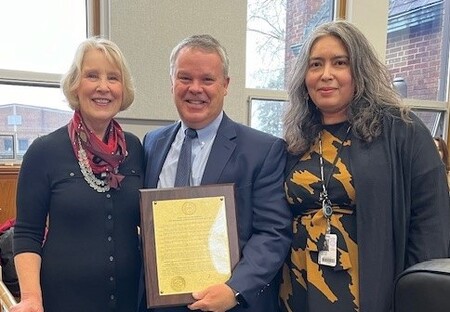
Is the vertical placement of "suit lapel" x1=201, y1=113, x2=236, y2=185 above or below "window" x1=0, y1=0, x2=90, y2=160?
below

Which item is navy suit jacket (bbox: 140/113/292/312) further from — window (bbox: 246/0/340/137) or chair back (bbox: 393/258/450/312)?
window (bbox: 246/0/340/137)

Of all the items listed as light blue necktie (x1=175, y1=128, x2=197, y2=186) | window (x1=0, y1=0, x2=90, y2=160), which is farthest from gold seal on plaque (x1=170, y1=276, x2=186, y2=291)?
window (x1=0, y1=0, x2=90, y2=160)

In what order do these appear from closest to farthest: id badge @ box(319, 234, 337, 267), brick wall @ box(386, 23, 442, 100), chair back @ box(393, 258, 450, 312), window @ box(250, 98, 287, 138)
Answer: chair back @ box(393, 258, 450, 312)
id badge @ box(319, 234, 337, 267)
window @ box(250, 98, 287, 138)
brick wall @ box(386, 23, 442, 100)

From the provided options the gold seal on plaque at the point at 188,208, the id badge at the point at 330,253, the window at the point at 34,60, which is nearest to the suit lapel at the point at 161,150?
the gold seal on plaque at the point at 188,208

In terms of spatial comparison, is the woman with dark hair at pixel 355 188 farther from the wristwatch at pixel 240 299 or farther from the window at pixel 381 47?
the window at pixel 381 47

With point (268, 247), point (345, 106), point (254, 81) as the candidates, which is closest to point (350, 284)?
point (268, 247)

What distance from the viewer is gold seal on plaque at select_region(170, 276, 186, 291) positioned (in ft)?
4.20

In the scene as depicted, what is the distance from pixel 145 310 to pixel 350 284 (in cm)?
69

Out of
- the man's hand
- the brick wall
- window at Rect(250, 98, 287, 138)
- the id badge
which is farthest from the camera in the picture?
the brick wall

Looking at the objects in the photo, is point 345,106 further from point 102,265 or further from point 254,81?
point 254,81

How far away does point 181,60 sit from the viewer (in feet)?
4.79

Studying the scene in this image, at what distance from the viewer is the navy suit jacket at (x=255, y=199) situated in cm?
133

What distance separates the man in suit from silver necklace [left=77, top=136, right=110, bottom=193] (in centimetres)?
16

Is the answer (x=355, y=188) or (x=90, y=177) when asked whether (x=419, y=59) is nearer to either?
(x=355, y=188)
